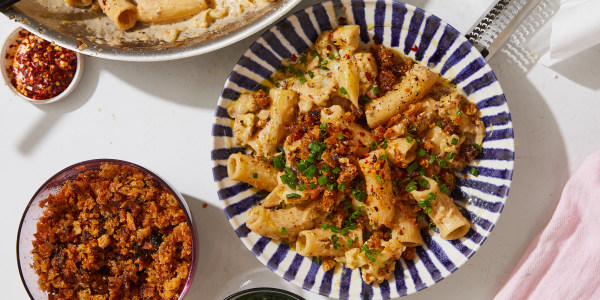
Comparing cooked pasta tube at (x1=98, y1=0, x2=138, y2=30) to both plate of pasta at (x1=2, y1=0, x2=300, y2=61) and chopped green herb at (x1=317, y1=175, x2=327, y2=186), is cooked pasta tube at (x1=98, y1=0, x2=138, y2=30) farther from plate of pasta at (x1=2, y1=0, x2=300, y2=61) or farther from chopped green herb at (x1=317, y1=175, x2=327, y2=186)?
chopped green herb at (x1=317, y1=175, x2=327, y2=186)

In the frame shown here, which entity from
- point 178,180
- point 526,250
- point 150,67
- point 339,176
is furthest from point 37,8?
point 526,250

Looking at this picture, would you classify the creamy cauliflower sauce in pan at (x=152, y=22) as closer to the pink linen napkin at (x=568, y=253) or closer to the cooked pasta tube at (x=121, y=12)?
the cooked pasta tube at (x=121, y=12)

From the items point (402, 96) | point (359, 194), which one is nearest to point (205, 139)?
point (359, 194)

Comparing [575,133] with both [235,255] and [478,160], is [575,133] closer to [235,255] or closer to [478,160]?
[478,160]

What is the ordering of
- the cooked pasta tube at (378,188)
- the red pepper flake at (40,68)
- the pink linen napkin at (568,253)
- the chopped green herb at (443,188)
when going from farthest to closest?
the red pepper flake at (40,68)
the pink linen napkin at (568,253)
the chopped green herb at (443,188)
the cooked pasta tube at (378,188)

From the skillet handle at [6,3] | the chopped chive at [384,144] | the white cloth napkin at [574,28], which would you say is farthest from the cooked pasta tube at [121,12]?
the white cloth napkin at [574,28]

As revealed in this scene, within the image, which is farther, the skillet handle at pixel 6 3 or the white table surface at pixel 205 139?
the white table surface at pixel 205 139
